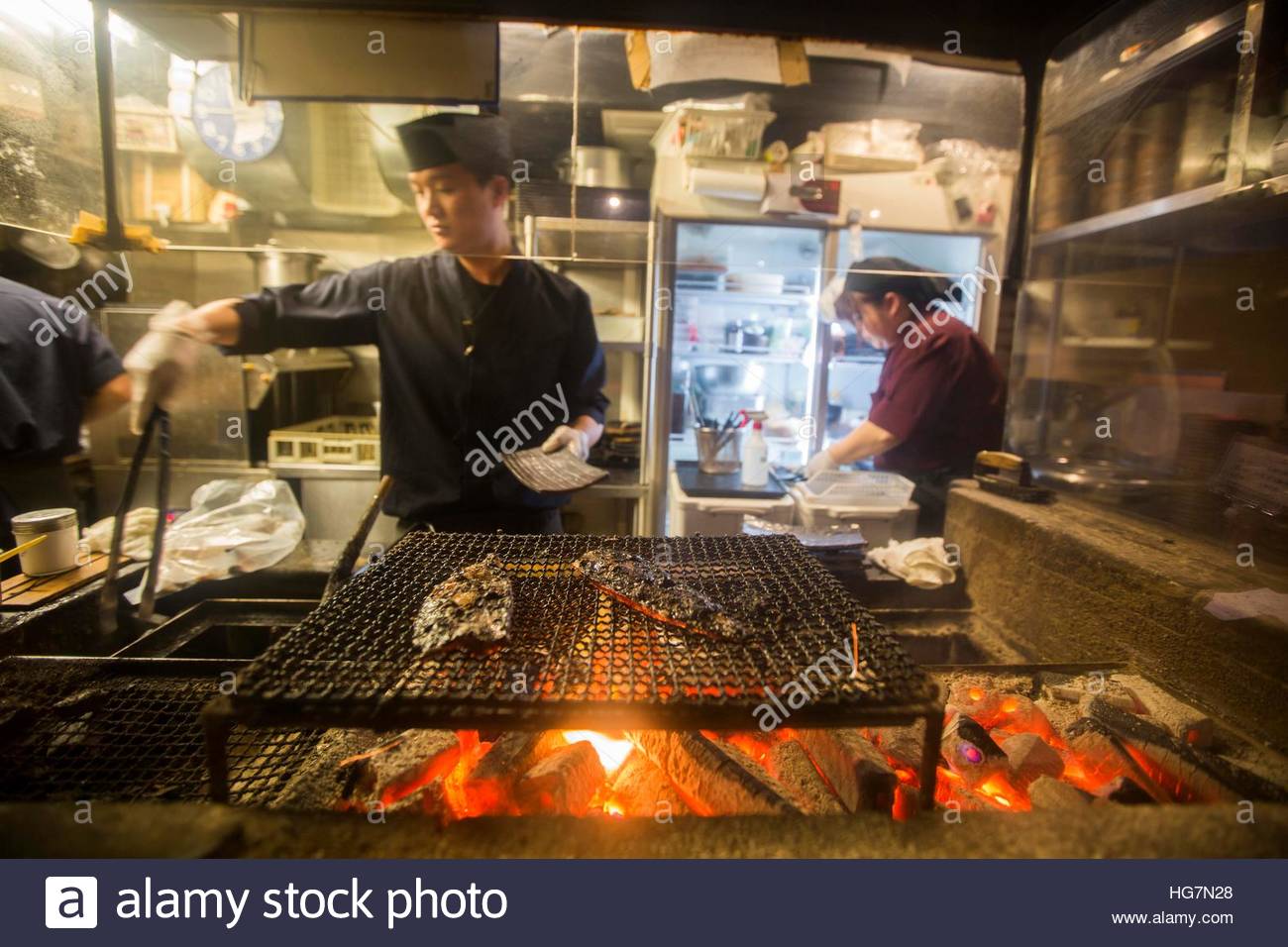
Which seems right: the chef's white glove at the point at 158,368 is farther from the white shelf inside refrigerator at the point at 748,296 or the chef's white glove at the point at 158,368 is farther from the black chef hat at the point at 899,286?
the black chef hat at the point at 899,286

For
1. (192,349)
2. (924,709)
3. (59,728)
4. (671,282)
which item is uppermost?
(671,282)

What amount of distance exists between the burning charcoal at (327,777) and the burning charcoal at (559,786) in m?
0.48

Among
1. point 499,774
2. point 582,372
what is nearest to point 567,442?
point 582,372

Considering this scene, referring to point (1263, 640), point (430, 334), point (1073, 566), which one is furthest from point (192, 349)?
point (1263, 640)

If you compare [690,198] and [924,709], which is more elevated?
[690,198]

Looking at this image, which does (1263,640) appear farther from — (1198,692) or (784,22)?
(784,22)

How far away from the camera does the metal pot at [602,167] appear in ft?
12.6

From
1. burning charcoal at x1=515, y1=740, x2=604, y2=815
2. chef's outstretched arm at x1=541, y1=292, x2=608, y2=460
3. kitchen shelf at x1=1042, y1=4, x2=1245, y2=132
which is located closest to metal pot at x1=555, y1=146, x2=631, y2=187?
chef's outstretched arm at x1=541, y1=292, x2=608, y2=460

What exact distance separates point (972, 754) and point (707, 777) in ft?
2.79

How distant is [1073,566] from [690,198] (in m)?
3.40

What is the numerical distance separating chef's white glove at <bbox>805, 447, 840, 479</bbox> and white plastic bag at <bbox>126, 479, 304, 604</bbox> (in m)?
3.70

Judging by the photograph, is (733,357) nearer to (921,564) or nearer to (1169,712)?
(921,564)

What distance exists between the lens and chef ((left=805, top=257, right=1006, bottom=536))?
461 centimetres

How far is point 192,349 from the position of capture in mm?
2539
